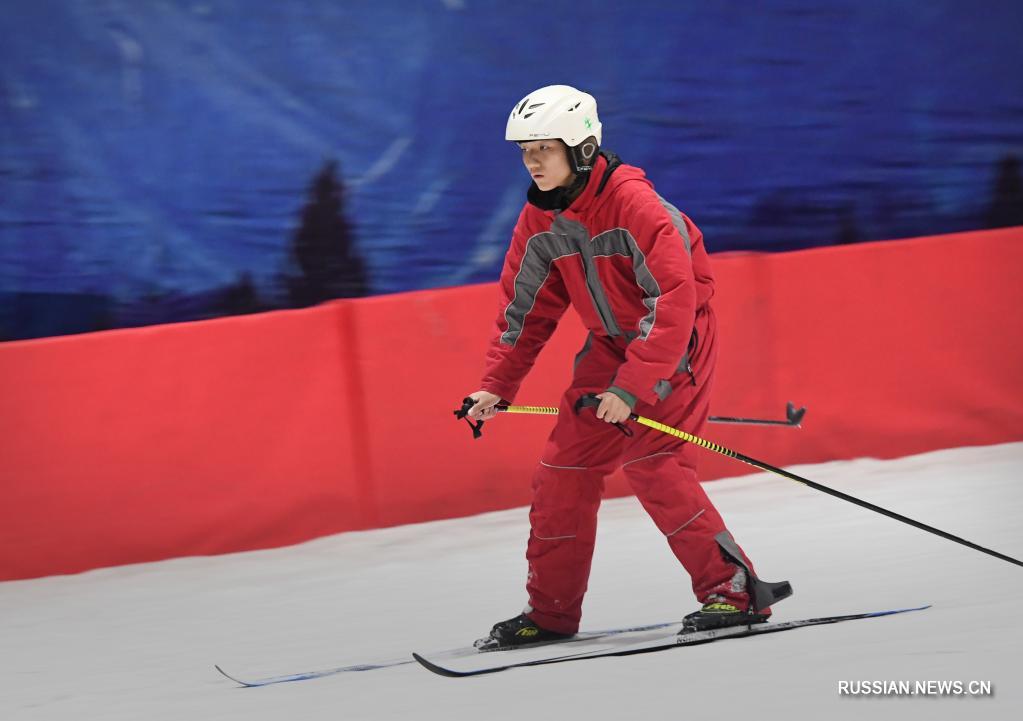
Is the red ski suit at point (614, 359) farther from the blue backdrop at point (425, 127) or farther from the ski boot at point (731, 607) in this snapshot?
the blue backdrop at point (425, 127)

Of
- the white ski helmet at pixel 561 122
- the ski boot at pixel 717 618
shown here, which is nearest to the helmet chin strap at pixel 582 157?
the white ski helmet at pixel 561 122

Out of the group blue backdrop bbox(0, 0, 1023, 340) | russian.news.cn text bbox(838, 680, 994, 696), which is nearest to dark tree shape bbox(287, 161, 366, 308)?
blue backdrop bbox(0, 0, 1023, 340)

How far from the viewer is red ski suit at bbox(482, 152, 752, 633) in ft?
12.8

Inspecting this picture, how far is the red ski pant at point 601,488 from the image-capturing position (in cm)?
400

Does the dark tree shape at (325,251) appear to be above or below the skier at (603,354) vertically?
above

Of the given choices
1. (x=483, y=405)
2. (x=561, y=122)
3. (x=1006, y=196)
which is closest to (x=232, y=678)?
(x=483, y=405)

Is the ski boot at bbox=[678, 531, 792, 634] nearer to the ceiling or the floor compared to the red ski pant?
nearer to the floor

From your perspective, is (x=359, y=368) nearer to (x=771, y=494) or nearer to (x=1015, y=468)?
(x=771, y=494)

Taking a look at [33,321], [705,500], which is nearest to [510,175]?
[33,321]

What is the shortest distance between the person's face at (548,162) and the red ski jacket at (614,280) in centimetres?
8

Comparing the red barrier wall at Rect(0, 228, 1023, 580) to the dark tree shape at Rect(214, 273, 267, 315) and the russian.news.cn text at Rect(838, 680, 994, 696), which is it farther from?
the russian.news.cn text at Rect(838, 680, 994, 696)

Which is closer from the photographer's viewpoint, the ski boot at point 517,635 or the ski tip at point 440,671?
the ski tip at point 440,671

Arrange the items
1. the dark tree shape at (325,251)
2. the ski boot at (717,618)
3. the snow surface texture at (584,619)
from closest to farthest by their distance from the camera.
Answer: the snow surface texture at (584,619)
the ski boot at (717,618)
the dark tree shape at (325,251)

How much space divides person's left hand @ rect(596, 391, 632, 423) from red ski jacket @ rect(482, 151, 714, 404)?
43 mm
